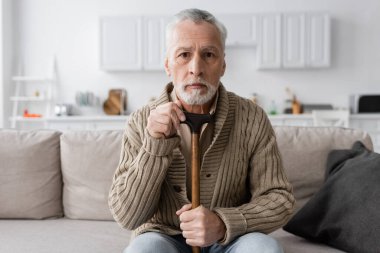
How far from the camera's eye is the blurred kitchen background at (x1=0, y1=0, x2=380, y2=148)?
222 inches

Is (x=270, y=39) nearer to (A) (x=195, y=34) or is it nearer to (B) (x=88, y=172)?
(B) (x=88, y=172)

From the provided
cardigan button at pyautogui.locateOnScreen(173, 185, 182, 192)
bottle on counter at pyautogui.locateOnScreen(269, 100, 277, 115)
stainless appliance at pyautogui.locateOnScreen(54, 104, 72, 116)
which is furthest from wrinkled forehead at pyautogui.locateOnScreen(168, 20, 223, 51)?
stainless appliance at pyautogui.locateOnScreen(54, 104, 72, 116)

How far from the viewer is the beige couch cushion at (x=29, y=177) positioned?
2.06 m

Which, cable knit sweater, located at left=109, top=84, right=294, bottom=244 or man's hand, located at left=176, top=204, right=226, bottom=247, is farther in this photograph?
cable knit sweater, located at left=109, top=84, right=294, bottom=244

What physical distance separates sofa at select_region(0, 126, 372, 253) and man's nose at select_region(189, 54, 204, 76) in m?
0.74

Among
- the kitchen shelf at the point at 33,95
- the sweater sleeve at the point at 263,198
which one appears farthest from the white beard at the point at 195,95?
the kitchen shelf at the point at 33,95

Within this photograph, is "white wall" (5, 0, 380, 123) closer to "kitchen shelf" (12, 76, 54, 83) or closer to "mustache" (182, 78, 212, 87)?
"kitchen shelf" (12, 76, 54, 83)

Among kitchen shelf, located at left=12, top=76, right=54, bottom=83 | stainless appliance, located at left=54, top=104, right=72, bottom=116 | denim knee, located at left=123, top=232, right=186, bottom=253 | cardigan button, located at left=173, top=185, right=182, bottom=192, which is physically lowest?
denim knee, located at left=123, top=232, right=186, bottom=253

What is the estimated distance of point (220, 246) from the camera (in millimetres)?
1407

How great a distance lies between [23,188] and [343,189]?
1380 millimetres

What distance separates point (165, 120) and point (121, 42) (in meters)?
4.57

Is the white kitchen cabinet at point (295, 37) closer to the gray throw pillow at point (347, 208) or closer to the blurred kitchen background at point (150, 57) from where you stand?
the blurred kitchen background at point (150, 57)

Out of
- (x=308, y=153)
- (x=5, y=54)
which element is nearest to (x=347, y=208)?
(x=308, y=153)

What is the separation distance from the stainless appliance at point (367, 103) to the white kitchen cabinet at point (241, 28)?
1450 mm
